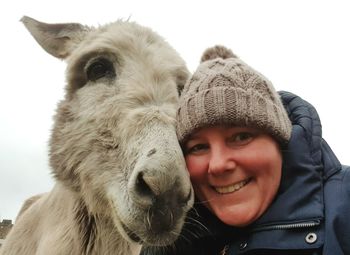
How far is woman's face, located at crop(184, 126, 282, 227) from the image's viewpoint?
6.94ft

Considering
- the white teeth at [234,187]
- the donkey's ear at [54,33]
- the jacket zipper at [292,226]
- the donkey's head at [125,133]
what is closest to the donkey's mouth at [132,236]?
the donkey's head at [125,133]

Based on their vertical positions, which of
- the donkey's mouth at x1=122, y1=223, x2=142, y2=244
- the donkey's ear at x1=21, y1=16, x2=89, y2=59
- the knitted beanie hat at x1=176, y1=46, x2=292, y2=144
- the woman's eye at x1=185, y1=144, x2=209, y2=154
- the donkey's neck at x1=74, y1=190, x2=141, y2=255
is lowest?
the donkey's neck at x1=74, y1=190, x2=141, y2=255

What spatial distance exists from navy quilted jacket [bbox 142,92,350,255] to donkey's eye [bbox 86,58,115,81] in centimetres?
151

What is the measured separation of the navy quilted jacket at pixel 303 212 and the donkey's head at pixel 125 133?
12.6 inches

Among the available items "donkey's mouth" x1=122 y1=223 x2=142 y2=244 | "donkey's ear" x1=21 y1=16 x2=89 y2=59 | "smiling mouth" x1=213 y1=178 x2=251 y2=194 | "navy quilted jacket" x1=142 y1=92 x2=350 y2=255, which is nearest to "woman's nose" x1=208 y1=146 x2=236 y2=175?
"smiling mouth" x1=213 y1=178 x2=251 y2=194

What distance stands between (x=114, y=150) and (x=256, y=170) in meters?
1.11

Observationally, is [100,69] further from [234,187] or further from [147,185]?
[234,187]

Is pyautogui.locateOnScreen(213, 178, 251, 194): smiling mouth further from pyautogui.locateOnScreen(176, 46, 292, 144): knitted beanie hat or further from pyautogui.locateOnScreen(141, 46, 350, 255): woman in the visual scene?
pyautogui.locateOnScreen(176, 46, 292, 144): knitted beanie hat

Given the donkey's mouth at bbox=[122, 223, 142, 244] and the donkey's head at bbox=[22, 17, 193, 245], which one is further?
the donkey's mouth at bbox=[122, 223, 142, 244]

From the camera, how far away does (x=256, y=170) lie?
2121mm

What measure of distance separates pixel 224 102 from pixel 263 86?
0.31 meters

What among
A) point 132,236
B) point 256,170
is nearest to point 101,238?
point 132,236

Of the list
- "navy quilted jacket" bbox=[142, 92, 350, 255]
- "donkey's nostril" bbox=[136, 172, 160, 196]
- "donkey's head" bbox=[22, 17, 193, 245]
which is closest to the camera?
"navy quilted jacket" bbox=[142, 92, 350, 255]

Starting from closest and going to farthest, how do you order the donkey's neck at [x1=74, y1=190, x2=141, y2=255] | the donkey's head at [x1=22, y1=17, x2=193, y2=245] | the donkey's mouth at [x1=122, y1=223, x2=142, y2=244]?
the donkey's head at [x1=22, y1=17, x2=193, y2=245], the donkey's mouth at [x1=122, y1=223, x2=142, y2=244], the donkey's neck at [x1=74, y1=190, x2=141, y2=255]
